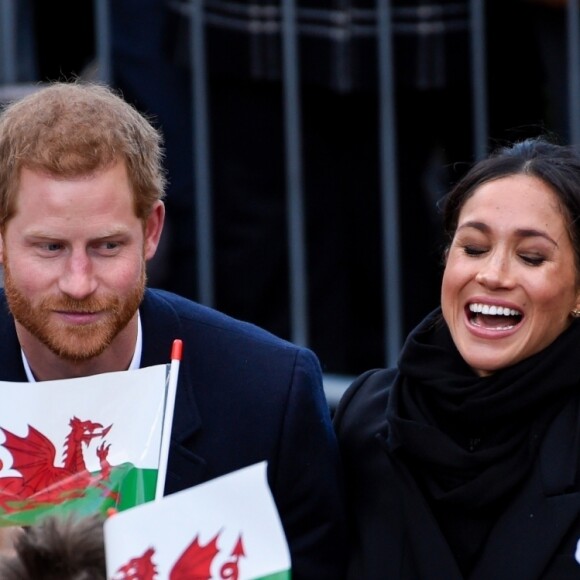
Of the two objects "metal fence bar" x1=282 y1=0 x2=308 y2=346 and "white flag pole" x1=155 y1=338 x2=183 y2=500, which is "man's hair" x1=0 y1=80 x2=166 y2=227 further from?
"metal fence bar" x1=282 y1=0 x2=308 y2=346

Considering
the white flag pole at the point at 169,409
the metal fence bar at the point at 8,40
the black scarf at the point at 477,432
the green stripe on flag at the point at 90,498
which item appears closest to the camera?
the green stripe on flag at the point at 90,498

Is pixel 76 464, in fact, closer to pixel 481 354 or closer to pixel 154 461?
pixel 154 461

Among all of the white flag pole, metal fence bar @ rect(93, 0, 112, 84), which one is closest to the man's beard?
the white flag pole

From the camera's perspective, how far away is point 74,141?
3.30 m

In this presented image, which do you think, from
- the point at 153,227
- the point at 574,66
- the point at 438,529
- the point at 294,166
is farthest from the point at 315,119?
the point at 438,529

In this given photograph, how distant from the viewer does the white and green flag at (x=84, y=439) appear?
10.1ft

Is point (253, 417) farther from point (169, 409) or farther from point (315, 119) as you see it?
point (315, 119)

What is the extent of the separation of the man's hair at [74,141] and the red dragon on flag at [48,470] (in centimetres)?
47

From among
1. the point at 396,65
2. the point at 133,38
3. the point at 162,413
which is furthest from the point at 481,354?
the point at 133,38

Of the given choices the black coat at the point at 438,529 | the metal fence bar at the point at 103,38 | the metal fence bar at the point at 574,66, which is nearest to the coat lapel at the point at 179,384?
the black coat at the point at 438,529

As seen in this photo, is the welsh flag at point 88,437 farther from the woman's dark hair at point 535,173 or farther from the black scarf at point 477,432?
the woman's dark hair at point 535,173

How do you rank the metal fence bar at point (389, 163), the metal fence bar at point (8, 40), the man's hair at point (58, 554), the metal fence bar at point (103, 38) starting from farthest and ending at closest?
the metal fence bar at point (8, 40) < the metal fence bar at point (103, 38) < the metal fence bar at point (389, 163) < the man's hair at point (58, 554)

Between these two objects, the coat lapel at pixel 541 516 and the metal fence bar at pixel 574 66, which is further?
the metal fence bar at pixel 574 66

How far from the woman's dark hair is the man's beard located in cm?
74
